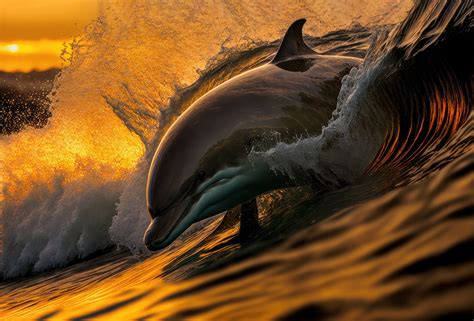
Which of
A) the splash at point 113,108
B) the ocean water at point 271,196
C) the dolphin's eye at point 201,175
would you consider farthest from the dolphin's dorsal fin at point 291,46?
the splash at point 113,108

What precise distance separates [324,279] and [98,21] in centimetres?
1292

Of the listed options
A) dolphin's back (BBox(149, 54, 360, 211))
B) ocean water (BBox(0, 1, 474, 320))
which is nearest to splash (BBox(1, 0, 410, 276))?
ocean water (BBox(0, 1, 474, 320))

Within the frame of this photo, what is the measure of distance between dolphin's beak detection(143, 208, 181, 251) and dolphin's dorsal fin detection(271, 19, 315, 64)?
2045 millimetres

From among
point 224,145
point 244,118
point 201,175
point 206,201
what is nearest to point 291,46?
point 244,118

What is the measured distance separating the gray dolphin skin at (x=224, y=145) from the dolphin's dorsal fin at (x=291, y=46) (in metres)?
0.49

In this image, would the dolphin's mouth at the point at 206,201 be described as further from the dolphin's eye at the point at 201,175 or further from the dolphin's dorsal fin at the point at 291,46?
the dolphin's dorsal fin at the point at 291,46

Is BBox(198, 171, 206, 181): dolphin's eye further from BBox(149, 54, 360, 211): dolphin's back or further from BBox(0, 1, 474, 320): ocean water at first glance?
BBox(0, 1, 474, 320): ocean water

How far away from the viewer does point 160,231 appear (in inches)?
185

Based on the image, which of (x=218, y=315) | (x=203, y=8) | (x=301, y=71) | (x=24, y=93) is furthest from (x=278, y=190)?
(x=24, y=93)

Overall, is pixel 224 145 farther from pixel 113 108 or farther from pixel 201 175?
pixel 113 108

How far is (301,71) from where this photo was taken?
228 inches

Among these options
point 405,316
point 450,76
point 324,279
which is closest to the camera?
point 405,316

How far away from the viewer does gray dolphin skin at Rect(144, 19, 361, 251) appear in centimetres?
480

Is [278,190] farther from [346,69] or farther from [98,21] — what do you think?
[98,21]
